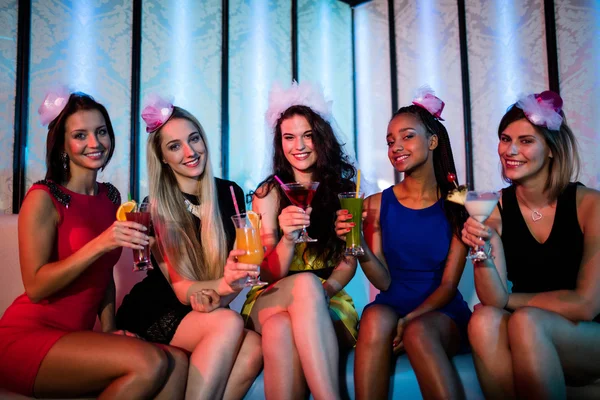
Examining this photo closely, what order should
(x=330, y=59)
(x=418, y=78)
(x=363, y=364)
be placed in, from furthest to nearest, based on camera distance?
(x=330, y=59)
(x=418, y=78)
(x=363, y=364)

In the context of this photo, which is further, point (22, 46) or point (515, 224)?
point (22, 46)

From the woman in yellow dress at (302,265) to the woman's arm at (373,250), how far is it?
5.6 inches

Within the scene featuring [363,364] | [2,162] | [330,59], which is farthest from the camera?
[330,59]

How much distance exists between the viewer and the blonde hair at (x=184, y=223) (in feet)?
8.10

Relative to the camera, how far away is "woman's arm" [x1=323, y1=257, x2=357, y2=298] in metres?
2.67

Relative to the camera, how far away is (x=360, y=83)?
6.25 meters

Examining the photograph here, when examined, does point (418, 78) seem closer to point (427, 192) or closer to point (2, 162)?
point (427, 192)

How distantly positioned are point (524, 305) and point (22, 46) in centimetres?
387

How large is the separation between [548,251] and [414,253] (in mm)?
624

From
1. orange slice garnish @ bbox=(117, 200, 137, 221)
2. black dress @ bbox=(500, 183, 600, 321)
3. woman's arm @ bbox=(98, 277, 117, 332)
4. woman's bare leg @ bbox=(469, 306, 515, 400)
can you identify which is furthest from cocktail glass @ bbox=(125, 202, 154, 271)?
black dress @ bbox=(500, 183, 600, 321)

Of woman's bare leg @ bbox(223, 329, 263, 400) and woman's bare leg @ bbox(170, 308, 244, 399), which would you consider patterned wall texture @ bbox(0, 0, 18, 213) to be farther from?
woman's bare leg @ bbox(223, 329, 263, 400)

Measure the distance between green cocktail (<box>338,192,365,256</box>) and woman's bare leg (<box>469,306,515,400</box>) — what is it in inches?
22.9

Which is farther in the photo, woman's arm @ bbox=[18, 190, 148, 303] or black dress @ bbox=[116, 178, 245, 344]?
black dress @ bbox=[116, 178, 245, 344]

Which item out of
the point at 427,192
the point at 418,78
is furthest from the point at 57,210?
the point at 418,78
